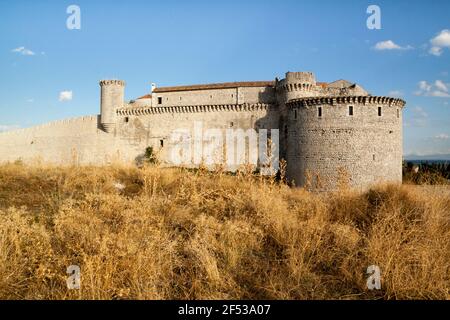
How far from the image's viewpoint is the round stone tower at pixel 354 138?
21.0 metres

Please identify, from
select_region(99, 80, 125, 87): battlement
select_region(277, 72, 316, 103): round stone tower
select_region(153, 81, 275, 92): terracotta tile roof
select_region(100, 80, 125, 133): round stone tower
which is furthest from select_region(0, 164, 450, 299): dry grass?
select_region(99, 80, 125, 87): battlement

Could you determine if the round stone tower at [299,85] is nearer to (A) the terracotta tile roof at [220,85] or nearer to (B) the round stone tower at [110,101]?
(A) the terracotta tile roof at [220,85]

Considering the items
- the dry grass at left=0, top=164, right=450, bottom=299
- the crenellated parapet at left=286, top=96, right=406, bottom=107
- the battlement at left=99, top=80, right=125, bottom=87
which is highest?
the battlement at left=99, top=80, right=125, bottom=87

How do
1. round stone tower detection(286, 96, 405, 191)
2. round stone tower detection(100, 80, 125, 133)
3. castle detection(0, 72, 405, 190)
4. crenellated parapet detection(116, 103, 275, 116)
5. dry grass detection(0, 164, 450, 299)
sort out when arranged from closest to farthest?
1. dry grass detection(0, 164, 450, 299)
2. round stone tower detection(286, 96, 405, 191)
3. castle detection(0, 72, 405, 190)
4. crenellated parapet detection(116, 103, 275, 116)
5. round stone tower detection(100, 80, 125, 133)

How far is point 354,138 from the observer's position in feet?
69.3

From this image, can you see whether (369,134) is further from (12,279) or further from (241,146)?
(12,279)

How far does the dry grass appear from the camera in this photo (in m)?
2.69

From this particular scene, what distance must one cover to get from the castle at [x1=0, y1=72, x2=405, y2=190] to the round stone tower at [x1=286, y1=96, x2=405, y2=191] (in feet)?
0.21

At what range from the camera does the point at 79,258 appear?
10.0ft

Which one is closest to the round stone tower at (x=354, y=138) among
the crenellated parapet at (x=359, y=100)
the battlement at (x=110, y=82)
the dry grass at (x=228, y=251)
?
the crenellated parapet at (x=359, y=100)

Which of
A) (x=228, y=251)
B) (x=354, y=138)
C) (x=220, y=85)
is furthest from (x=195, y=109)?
(x=228, y=251)

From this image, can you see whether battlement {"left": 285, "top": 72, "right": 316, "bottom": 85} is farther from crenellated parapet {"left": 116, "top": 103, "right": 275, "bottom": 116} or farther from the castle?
crenellated parapet {"left": 116, "top": 103, "right": 275, "bottom": 116}

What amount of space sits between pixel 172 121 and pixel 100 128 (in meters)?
8.19
